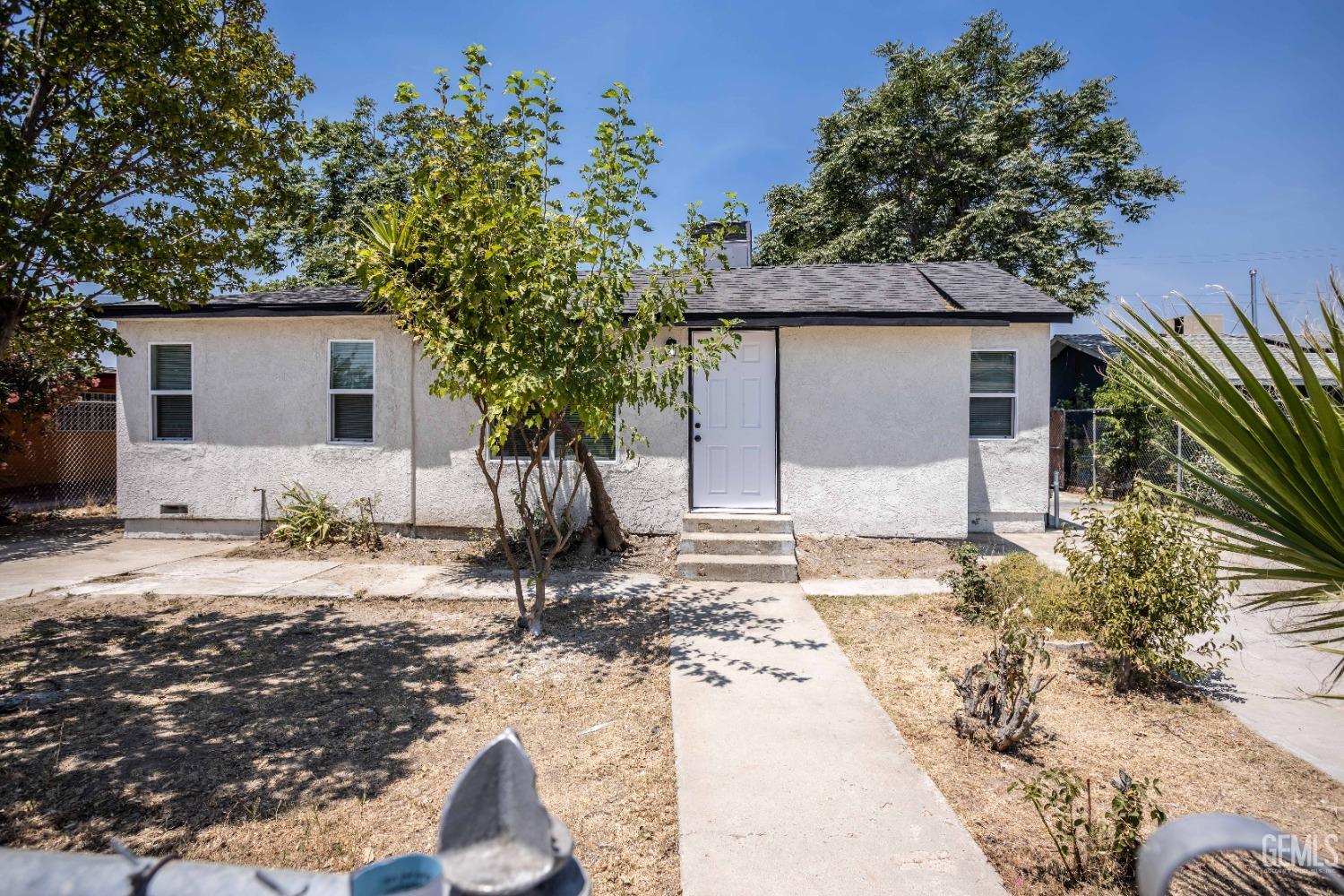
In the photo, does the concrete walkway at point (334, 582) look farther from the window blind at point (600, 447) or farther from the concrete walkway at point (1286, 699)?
the concrete walkway at point (1286, 699)

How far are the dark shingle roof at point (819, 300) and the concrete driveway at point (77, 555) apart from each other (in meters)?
3.21

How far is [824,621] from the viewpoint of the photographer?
237 inches

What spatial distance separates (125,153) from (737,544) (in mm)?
6675

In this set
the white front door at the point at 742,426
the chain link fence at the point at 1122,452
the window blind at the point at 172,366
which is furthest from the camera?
the chain link fence at the point at 1122,452

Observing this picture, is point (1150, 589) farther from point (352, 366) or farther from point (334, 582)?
point (352, 366)

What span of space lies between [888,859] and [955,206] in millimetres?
23287

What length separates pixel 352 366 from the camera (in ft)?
31.0

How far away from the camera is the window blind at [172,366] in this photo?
9.77m

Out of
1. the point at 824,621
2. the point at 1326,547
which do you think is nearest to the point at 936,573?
the point at 824,621

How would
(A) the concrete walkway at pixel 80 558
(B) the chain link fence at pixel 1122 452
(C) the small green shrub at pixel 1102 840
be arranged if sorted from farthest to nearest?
(B) the chain link fence at pixel 1122 452 → (A) the concrete walkway at pixel 80 558 → (C) the small green shrub at pixel 1102 840

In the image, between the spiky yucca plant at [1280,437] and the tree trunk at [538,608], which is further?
the tree trunk at [538,608]

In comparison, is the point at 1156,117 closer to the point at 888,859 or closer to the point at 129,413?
the point at 888,859

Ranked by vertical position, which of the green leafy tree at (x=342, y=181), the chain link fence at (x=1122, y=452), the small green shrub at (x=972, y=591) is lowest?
the small green shrub at (x=972, y=591)

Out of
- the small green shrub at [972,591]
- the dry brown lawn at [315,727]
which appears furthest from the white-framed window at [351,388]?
the small green shrub at [972,591]
